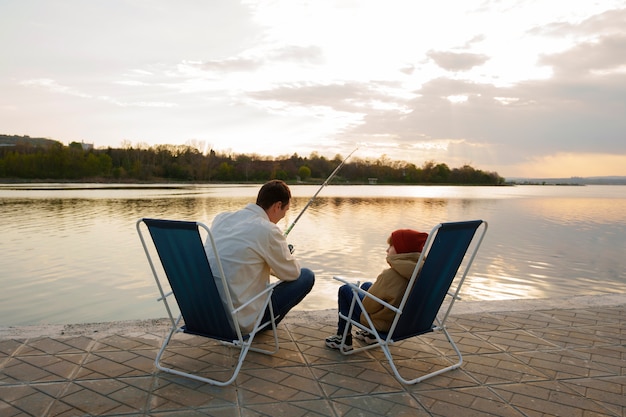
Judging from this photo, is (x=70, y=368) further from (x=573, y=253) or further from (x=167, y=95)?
(x=167, y=95)

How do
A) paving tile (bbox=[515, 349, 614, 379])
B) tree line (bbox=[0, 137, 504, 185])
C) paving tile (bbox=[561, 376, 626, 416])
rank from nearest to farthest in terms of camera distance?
paving tile (bbox=[561, 376, 626, 416])
paving tile (bbox=[515, 349, 614, 379])
tree line (bbox=[0, 137, 504, 185])

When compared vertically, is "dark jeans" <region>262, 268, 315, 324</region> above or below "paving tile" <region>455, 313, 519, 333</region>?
above

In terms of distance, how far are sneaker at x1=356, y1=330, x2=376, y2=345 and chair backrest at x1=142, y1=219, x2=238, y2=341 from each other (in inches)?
43.7

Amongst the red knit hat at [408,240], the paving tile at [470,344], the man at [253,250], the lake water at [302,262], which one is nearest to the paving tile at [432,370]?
the paving tile at [470,344]

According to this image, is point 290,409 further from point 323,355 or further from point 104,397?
point 104,397

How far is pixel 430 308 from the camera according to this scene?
3314 mm

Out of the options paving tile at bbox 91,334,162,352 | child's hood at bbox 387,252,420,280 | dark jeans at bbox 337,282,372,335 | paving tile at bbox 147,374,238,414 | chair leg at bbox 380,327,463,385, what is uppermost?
child's hood at bbox 387,252,420,280

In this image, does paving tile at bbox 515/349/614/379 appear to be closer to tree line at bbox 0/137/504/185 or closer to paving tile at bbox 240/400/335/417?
paving tile at bbox 240/400/335/417

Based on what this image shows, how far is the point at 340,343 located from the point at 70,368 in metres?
1.75

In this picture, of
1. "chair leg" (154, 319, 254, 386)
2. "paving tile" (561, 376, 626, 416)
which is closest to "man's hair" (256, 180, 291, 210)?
"chair leg" (154, 319, 254, 386)

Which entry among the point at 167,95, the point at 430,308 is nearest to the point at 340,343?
the point at 430,308

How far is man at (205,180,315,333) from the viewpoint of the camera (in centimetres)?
320

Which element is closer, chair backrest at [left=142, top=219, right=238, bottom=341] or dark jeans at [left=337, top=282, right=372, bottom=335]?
chair backrest at [left=142, top=219, right=238, bottom=341]

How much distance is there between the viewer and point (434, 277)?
3.17 meters
